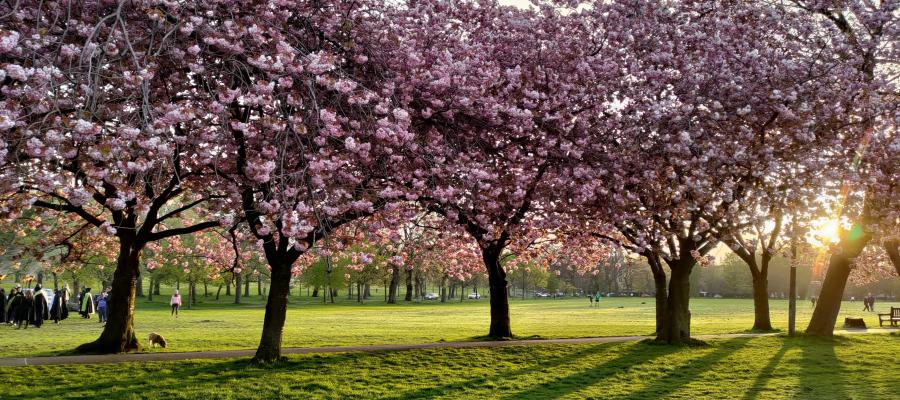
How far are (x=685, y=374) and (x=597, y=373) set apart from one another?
224 cm

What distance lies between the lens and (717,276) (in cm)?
13438

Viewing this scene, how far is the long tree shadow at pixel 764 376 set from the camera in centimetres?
1493

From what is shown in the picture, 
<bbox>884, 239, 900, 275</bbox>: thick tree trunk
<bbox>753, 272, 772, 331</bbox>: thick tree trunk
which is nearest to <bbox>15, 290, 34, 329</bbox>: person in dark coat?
<bbox>753, 272, 772, 331</bbox>: thick tree trunk

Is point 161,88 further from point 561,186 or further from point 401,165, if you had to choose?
point 561,186

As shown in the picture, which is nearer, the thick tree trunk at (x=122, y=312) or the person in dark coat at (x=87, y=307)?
the thick tree trunk at (x=122, y=312)

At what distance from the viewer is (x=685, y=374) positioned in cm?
1761

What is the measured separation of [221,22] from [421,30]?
480 cm

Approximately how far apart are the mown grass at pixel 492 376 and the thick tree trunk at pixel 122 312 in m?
2.99

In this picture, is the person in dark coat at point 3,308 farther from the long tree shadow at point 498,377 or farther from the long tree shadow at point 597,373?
the long tree shadow at point 597,373

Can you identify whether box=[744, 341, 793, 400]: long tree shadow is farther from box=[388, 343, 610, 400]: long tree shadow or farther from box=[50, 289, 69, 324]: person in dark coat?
box=[50, 289, 69, 324]: person in dark coat

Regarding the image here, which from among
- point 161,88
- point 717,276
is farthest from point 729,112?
point 717,276

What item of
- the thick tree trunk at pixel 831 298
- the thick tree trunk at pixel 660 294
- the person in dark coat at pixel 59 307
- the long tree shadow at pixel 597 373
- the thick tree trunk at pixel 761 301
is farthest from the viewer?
the person in dark coat at pixel 59 307

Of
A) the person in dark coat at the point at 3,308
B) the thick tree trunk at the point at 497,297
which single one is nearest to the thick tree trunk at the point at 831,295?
the thick tree trunk at the point at 497,297

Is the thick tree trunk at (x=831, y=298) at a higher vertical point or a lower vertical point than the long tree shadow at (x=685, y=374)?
higher
